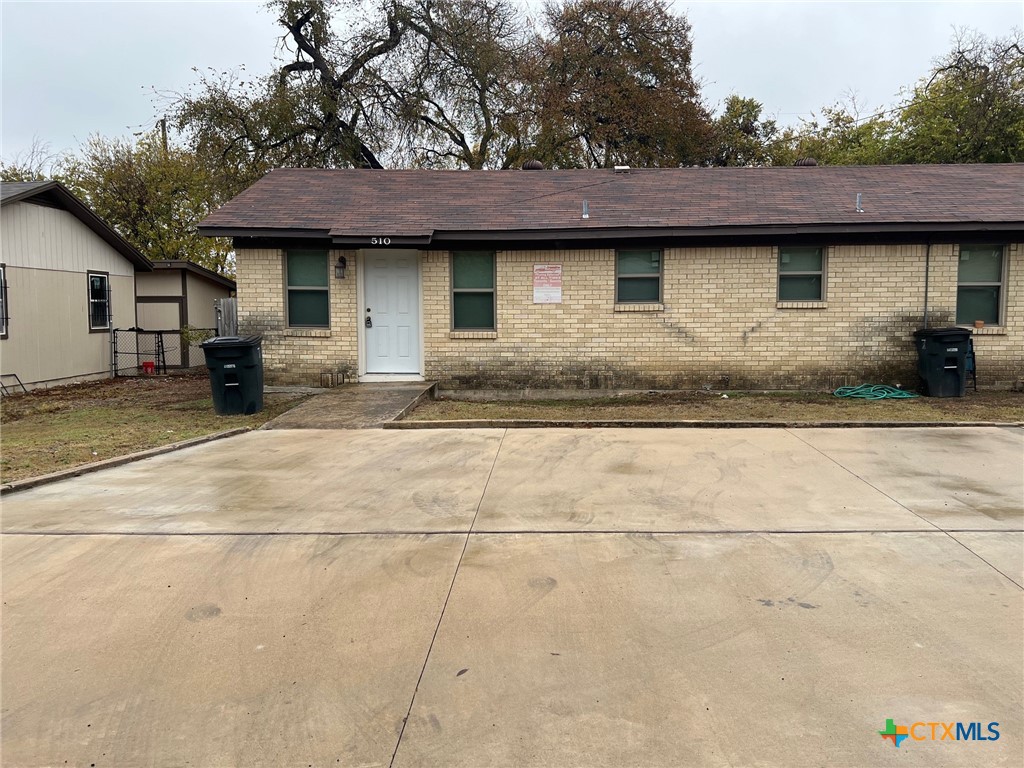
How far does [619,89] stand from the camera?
2720cm

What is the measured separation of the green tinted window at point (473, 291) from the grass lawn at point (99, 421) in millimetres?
3119

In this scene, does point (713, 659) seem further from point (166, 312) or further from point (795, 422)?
point (166, 312)

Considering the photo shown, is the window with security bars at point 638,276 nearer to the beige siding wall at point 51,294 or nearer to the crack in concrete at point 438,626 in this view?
the crack in concrete at point 438,626

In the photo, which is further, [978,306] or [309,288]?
[309,288]

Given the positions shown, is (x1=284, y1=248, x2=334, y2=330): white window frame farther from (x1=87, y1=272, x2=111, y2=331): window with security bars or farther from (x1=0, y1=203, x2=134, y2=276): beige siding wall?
(x1=87, y1=272, x2=111, y2=331): window with security bars

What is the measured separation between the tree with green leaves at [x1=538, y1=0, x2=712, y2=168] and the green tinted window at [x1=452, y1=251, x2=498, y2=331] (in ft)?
48.3

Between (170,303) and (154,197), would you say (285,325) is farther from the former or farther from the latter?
(154,197)

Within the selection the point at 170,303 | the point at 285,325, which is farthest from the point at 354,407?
the point at 170,303

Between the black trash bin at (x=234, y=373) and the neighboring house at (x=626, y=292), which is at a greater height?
the neighboring house at (x=626, y=292)

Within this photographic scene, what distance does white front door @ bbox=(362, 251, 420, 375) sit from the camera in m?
13.0

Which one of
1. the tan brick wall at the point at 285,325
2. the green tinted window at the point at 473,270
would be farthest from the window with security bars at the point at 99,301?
the green tinted window at the point at 473,270

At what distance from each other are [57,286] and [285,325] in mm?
5677

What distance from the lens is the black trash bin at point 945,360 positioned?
11773 mm

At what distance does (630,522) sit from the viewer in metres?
5.60
